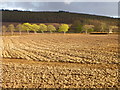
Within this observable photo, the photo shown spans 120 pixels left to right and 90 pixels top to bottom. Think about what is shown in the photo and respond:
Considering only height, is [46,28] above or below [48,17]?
below

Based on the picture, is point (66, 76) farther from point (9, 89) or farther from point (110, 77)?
point (9, 89)

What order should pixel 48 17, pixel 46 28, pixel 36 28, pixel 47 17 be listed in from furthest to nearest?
pixel 48 17 < pixel 47 17 < pixel 46 28 < pixel 36 28

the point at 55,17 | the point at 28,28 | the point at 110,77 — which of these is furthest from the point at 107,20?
the point at 110,77

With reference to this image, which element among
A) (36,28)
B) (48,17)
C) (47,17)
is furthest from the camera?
(48,17)

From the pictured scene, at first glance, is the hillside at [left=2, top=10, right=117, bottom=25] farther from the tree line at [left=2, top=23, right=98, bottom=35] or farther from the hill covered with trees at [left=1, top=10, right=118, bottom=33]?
the tree line at [left=2, top=23, right=98, bottom=35]

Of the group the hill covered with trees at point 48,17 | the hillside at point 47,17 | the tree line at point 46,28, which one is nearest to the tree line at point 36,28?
the tree line at point 46,28

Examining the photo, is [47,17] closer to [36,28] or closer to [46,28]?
[46,28]

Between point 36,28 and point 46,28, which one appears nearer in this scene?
point 36,28

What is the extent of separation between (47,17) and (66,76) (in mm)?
124107

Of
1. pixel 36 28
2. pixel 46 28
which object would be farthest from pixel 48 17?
pixel 36 28

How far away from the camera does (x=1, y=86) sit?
21.1 ft

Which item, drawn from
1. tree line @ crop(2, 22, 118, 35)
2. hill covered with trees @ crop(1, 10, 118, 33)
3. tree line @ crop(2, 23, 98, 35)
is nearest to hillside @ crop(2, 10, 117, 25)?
hill covered with trees @ crop(1, 10, 118, 33)

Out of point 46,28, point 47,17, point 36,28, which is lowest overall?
point 36,28

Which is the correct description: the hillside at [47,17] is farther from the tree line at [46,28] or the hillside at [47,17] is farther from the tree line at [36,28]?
the tree line at [36,28]
